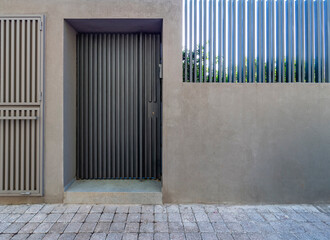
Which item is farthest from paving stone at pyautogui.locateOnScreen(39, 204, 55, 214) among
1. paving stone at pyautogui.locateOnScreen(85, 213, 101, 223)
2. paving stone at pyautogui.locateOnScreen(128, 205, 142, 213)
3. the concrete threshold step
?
paving stone at pyautogui.locateOnScreen(128, 205, 142, 213)

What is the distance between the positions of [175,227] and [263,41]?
3.64m

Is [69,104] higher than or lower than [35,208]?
higher

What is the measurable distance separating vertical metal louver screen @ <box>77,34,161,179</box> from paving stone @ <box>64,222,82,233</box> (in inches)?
52.4

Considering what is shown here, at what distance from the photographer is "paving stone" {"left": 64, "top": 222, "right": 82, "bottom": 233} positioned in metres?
2.88

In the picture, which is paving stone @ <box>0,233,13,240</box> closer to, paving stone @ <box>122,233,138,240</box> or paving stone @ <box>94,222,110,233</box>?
paving stone @ <box>94,222,110,233</box>

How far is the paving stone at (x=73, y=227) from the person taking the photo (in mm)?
2883

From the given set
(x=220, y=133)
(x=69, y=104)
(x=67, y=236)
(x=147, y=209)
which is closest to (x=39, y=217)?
(x=67, y=236)

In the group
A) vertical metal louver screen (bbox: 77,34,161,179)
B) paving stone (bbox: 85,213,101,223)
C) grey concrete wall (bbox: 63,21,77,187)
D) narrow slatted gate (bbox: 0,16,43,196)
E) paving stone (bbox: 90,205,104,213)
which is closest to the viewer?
paving stone (bbox: 85,213,101,223)

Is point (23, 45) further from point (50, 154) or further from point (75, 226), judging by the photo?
point (75, 226)

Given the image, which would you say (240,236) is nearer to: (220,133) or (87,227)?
(220,133)

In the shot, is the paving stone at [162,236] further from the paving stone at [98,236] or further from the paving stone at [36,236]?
the paving stone at [36,236]

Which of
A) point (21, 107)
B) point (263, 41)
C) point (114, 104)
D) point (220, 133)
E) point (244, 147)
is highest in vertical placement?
point (263, 41)

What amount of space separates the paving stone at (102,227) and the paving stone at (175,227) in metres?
0.91

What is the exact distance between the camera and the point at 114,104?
433 centimetres
